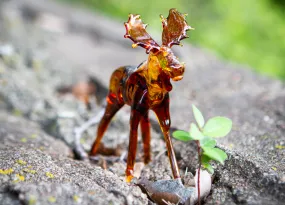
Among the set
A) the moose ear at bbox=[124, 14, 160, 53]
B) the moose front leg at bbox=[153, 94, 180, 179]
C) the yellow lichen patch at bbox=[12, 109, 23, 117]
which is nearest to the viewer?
the moose ear at bbox=[124, 14, 160, 53]

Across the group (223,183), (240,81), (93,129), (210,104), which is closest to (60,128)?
(93,129)

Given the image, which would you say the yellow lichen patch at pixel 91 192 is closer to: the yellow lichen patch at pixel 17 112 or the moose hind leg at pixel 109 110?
the moose hind leg at pixel 109 110

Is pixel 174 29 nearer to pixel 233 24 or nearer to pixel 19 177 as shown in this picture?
pixel 19 177

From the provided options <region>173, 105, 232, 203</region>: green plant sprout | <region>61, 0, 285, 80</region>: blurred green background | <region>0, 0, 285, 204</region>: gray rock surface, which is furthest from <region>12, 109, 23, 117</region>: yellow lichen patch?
<region>61, 0, 285, 80</region>: blurred green background

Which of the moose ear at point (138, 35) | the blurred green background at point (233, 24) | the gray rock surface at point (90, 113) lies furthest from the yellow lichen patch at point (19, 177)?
the blurred green background at point (233, 24)

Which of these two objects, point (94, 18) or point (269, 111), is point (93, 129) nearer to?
point (269, 111)

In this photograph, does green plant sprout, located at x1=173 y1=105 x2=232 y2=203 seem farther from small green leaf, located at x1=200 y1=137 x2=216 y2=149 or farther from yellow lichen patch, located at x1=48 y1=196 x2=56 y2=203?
yellow lichen patch, located at x1=48 y1=196 x2=56 y2=203
